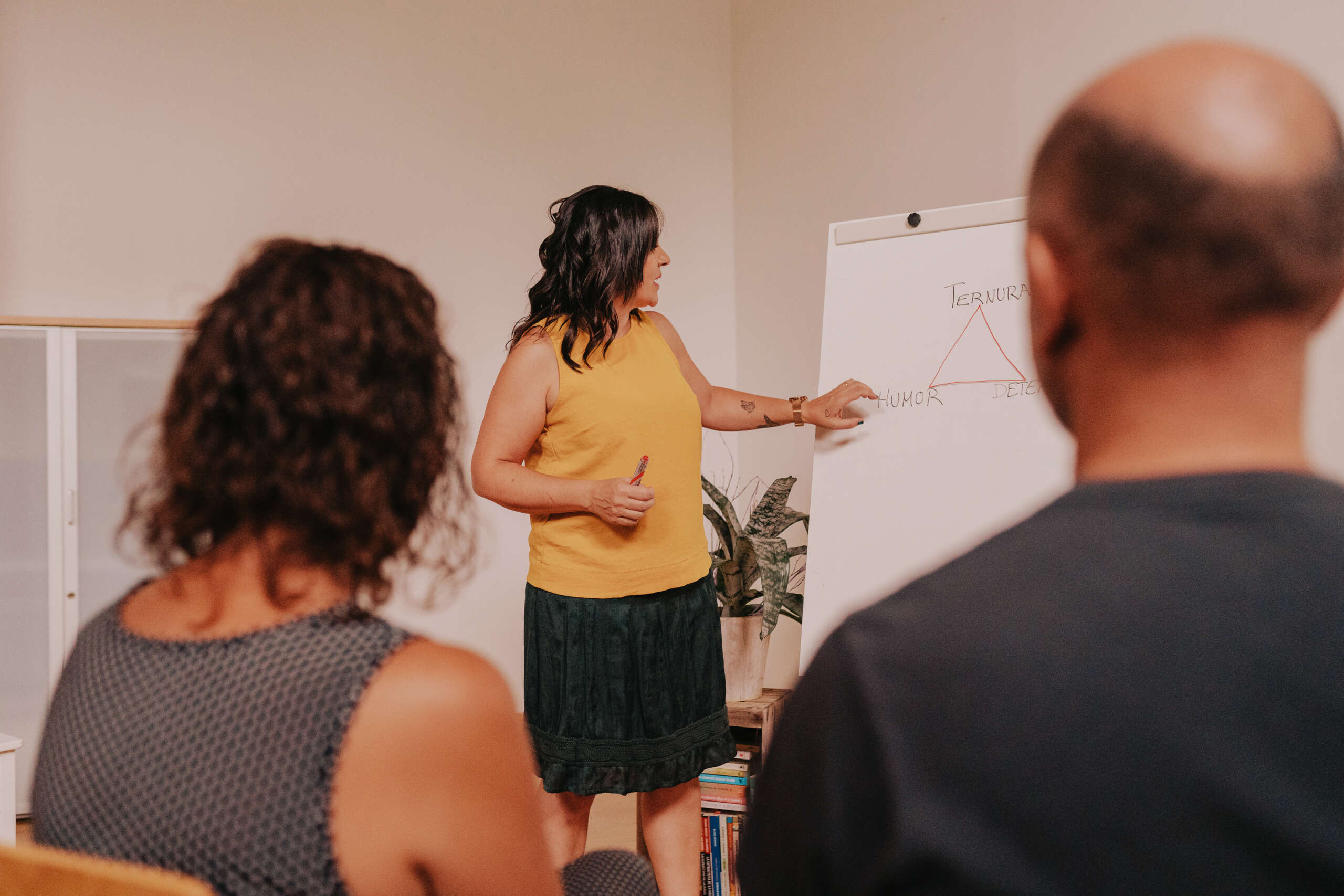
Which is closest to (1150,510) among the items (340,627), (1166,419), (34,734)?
(1166,419)

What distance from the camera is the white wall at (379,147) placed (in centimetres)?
298

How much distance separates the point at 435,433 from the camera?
837 mm

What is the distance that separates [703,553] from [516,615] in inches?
72.5

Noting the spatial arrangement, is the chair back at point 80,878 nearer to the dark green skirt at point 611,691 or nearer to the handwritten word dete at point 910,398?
the dark green skirt at point 611,691

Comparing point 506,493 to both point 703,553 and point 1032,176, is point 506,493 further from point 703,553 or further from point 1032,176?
point 1032,176

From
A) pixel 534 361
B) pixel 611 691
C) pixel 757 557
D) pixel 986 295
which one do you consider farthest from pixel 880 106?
pixel 611 691

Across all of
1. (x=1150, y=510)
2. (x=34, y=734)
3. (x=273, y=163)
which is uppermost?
(x=273, y=163)

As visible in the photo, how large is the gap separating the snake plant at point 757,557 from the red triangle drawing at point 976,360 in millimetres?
570

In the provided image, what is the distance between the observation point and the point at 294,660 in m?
0.71

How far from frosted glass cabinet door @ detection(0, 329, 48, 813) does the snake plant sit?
1.83m

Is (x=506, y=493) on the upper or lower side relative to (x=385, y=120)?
lower

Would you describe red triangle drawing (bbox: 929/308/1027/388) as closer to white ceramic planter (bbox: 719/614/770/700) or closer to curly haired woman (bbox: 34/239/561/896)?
white ceramic planter (bbox: 719/614/770/700)

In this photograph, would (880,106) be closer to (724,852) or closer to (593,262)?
(593,262)

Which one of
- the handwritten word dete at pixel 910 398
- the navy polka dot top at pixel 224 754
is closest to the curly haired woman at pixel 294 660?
the navy polka dot top at pixel 224 754
